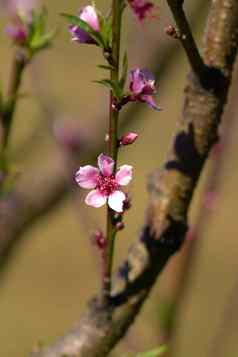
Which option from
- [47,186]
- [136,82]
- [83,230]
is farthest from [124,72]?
[83,230]

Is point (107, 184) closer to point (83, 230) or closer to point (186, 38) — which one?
point (186, 38)

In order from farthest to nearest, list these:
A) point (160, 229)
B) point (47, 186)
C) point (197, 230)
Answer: point (47, 186) → point (197, 230) → point (160, 229)

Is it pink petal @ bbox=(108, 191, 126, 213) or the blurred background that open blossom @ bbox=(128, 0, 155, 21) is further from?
the blurred background

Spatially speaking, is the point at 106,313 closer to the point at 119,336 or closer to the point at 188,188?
the point at 119,336

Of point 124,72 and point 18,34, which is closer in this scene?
point 124,72

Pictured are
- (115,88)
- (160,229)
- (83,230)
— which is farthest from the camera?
(83,230)

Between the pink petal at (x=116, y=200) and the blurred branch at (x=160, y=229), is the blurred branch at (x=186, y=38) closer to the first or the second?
the blurred branch at (x=160, y=229)

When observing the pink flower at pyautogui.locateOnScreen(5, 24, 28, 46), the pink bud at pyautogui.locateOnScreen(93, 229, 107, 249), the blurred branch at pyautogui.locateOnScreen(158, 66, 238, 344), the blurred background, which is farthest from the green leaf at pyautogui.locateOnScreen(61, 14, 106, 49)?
the blurred background
